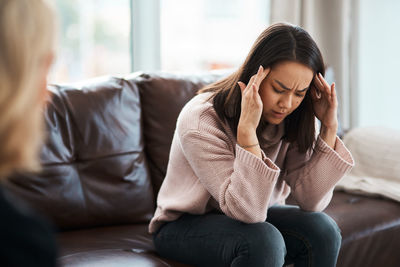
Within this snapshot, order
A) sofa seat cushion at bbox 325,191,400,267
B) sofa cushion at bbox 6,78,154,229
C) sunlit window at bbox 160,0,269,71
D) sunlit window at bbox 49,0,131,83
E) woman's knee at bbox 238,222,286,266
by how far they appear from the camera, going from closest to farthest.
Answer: woman's knee at bbox 238,222,286,266 → sofa cushion at bbox 6,78,154,229 → sofa seat cushion at bbox 325,191,400,267 → sunlit window at bbox 49,0,131,83 → sunlit window at bbox 160,0,269,71

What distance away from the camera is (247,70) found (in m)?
1.60

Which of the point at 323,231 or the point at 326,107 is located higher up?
the point at 326,107

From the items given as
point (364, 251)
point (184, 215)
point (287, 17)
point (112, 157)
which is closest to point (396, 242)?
point (364, 251)

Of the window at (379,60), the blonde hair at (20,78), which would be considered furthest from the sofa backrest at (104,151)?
the window at (379,60)

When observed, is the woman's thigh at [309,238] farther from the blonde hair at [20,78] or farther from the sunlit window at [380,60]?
the sunlit window at [380,60]

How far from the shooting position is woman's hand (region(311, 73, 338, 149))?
1731 millimetres

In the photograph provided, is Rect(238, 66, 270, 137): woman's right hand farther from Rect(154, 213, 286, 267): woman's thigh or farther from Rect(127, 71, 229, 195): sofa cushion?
Rect(127, 71, 229, 195): sofa cushion

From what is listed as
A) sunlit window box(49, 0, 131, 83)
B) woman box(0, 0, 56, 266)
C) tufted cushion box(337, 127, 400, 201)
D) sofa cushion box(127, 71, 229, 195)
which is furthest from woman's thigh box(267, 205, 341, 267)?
sunlit window box(49, 0, 131, 83)

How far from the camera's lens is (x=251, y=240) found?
1.45m

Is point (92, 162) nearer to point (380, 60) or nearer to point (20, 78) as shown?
point (20, 78)

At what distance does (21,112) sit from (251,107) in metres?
0.87

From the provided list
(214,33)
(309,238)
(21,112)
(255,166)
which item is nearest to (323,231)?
(309,238)

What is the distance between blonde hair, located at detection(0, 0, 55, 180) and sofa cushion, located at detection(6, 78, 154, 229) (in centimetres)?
103

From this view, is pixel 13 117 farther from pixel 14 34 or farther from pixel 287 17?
pixel 287 17
